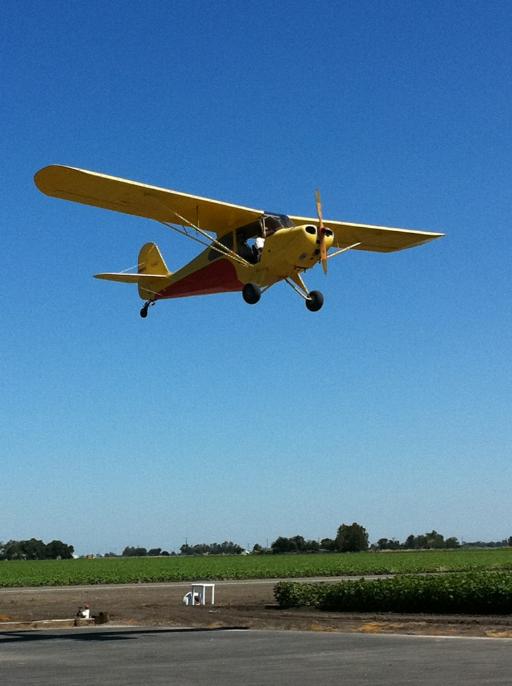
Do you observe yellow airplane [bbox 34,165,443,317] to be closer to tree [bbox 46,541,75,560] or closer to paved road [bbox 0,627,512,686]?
paved road [bbox 0,627,512,686]

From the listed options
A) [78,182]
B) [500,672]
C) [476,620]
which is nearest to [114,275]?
[78,182]

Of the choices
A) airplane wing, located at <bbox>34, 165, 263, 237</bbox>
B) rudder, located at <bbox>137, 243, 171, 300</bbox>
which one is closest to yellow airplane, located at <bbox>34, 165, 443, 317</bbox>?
airplane wing, located at <bbox>34, 165, 263, 237</bbox>

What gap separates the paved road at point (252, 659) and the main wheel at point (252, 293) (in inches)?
286

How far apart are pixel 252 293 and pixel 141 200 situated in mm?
3746

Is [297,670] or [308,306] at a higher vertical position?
[308,306]

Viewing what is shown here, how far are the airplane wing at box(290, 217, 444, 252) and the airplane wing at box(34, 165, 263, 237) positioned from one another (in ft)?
11.5

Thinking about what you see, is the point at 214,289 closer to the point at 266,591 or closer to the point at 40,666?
the point at 40,666

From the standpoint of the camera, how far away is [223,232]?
2441 centimetres

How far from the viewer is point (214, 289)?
25156mm

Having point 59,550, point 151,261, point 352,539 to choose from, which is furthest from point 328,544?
point 151,261

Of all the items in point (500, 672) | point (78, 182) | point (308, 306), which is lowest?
point (500, 672)

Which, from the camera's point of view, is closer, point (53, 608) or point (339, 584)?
point (339, 584)

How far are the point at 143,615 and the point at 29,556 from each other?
526 ft

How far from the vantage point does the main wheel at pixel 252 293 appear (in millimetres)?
21875
